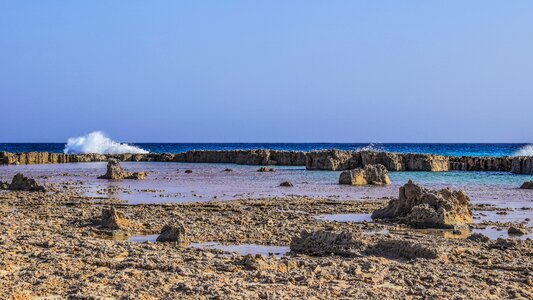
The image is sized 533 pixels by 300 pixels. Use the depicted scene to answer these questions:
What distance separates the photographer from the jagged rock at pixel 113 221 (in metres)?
13.6

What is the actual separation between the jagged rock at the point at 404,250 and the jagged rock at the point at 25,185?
16258mm

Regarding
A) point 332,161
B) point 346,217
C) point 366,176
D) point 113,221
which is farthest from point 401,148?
point 113,221

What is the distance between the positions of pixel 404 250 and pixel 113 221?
603 cm

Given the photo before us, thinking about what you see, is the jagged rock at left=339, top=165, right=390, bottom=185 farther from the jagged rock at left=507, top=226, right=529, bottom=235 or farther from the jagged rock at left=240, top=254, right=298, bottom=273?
the jagged rock at left=240, top=254, right=298, bottom=273

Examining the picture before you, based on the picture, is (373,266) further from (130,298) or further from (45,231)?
(45,231)

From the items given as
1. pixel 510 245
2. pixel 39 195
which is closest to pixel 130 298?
pixel 510 245

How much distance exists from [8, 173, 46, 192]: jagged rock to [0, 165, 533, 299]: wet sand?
8.56 m

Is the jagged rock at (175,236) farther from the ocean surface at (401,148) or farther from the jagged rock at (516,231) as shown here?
the ocean surface at (401,148)

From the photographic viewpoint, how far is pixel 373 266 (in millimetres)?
9297

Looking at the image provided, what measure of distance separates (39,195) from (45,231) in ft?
32.8

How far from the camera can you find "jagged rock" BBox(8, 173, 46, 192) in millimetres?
24359

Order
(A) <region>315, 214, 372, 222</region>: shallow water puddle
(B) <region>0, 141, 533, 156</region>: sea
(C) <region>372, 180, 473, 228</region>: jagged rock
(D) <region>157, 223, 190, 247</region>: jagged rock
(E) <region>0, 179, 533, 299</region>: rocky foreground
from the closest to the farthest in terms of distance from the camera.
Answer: (E) <region>0, 179, 533, 299</region>: rocky foreground
(D) <region>157, 223, 190, 247</region>: jagged rock
(C) <region>372, 180, 473, 228</region>: jagged rock
(A) <region>315, 214, 372, 222</region>: shallow water puddle
(B) <region>0, 141, 533, 156</region>: sea

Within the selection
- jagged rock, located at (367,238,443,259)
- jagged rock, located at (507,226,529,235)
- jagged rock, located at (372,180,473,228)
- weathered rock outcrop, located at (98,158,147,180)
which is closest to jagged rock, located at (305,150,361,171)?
weathered rock outcrop, located at (98,158,147,180)

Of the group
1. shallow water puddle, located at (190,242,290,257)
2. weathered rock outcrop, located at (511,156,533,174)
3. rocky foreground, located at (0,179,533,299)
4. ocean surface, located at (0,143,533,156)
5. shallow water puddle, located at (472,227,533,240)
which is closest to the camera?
rocky foreground, located at (0,179,533,299)
